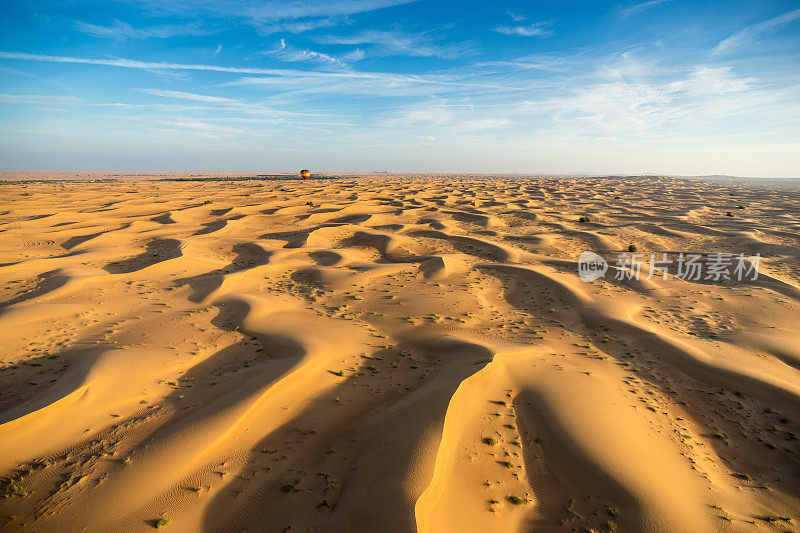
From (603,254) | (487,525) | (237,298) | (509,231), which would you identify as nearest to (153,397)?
(237,298)

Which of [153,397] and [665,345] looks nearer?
[153,397]

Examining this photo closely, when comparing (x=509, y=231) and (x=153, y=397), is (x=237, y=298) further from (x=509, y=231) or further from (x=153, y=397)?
(x=509, y=231)

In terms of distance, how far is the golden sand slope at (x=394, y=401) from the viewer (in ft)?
10.4

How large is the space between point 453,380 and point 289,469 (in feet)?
7.63

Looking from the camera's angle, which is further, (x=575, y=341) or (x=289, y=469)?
(x=575, y=341)

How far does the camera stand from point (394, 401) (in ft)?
15.3

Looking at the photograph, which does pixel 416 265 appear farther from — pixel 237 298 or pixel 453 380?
pixel 453 380

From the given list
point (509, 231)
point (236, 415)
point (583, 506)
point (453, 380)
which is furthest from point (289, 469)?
point (509, 231)

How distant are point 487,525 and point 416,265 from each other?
854 cm

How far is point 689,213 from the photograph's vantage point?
24.7 meters

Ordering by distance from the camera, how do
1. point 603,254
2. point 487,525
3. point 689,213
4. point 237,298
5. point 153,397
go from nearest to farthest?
point 487,525 < point 153,397 < point 237,298 < point 603,254 < point 689,213

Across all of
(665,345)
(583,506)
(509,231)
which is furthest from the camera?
(509,231)

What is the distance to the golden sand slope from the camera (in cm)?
318

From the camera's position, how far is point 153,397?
472 centimetres
